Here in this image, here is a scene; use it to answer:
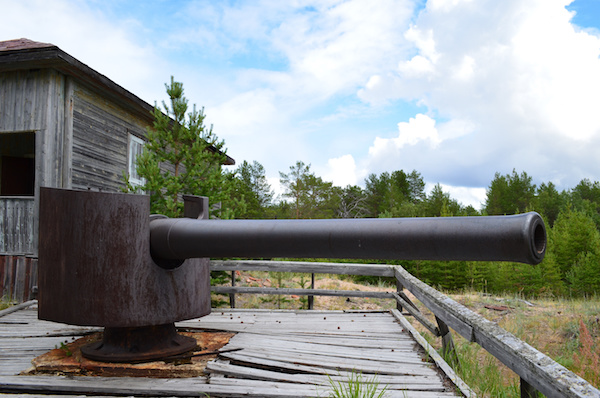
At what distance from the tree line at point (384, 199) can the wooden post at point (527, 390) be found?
6490 mm

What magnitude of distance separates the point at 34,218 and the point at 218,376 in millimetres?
7059

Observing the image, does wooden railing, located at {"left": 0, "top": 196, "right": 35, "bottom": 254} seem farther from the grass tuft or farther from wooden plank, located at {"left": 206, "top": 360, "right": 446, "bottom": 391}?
the grass tuft

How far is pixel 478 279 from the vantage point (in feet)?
83.5

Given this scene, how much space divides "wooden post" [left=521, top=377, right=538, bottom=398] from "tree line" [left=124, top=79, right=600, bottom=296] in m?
6.49

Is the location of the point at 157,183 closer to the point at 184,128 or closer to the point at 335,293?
the point at 184,128

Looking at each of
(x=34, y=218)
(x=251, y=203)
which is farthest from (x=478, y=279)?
(x=34, y=218)

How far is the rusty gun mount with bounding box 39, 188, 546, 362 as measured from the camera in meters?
2.09

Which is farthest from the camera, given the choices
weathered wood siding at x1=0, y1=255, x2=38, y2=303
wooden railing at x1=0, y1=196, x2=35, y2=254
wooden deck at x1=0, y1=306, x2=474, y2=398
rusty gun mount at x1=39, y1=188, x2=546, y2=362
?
wooden railing at x1=0, y1=196, x2=35, y2=254

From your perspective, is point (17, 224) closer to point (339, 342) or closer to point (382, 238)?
point (339, 342)

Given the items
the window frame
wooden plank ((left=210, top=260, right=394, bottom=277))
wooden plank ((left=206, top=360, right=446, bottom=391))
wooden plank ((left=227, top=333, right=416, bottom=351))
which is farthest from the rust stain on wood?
the window frame

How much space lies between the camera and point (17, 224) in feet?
28.1

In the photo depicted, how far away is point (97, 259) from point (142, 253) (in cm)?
27

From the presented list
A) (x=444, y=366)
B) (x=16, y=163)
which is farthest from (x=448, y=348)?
(x=16, y=163)

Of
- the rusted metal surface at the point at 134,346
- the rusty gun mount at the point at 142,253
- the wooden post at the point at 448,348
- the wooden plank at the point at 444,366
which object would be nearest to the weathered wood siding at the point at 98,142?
the rusted metal surface at the point at 134,346
